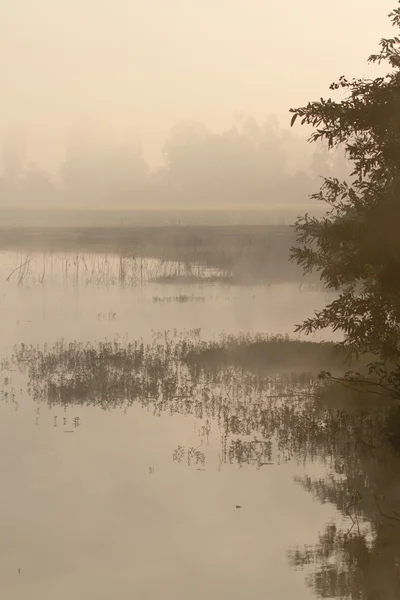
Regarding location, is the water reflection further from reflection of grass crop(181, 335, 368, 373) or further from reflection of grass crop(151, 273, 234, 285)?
reflection of grass crop(151, 273, 234, 285)

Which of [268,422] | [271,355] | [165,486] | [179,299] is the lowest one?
[165,486]

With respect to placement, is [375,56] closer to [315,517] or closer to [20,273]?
[315,517]

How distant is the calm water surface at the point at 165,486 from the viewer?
1324 cm

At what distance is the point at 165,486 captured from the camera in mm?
17422

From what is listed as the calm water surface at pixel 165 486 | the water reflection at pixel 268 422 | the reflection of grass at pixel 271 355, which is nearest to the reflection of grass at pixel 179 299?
the water reflection at pixel 268 422

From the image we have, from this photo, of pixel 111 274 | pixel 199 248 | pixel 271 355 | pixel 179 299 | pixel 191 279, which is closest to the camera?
pixel 271 355

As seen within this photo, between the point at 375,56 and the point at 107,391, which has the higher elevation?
the point at 375,56

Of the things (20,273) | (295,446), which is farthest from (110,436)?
(20,273)

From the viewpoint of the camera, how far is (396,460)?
61.6 feet

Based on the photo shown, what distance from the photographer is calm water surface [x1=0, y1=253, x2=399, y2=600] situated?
13242 mm

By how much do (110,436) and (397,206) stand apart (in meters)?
8.76

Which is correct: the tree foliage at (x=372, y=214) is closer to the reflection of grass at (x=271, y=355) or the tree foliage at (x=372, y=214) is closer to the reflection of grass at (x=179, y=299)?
the reflection of grass at (x=271, y=355)

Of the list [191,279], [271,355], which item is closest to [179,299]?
[191,279]

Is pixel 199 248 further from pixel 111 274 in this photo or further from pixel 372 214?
pixel 372 214
